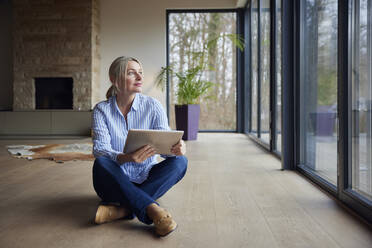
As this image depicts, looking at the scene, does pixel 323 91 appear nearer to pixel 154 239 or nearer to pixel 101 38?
pixel 154 239

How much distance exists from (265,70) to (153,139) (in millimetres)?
3588

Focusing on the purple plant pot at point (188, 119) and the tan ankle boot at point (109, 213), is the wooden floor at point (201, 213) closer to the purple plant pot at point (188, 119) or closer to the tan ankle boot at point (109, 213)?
the tan ankle boot at point (109, 213)

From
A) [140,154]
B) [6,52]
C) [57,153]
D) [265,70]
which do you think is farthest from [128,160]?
[6,52]

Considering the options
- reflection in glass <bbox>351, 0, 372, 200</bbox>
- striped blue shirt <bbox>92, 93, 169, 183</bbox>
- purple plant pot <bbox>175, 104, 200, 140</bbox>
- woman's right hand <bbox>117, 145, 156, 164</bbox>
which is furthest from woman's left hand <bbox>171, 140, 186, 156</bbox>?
purple plant pot <bbox>175, 104, 200, 140</bbox>

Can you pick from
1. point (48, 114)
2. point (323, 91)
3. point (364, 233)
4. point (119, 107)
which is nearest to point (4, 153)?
point (48, 114)

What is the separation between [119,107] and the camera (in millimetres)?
2100

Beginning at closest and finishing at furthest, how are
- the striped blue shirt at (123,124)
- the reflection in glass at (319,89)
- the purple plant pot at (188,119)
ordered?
1. the striped blue shirt at (123,124)
2. the reflection in glass at (319,89)
3. the purple plant pot at (188,119)

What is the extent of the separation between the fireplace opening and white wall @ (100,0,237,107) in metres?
1.05

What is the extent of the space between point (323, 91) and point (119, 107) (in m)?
1.47

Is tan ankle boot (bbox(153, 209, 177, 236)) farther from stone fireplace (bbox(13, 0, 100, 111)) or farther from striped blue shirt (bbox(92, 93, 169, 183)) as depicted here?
stone fireplace (bbox(13, 0, 100, 111))

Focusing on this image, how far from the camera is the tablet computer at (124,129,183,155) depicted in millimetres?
1734

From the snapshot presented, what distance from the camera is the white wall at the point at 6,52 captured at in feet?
24.2

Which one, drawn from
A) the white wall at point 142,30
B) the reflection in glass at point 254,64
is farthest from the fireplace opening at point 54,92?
the reflection in glass at point 254,64

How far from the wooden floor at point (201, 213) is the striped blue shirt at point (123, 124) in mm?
300
